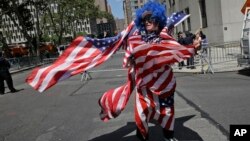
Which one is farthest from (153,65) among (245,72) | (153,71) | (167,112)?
(245,72)

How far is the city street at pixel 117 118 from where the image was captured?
21.0 ft

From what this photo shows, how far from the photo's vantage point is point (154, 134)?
6.14 meters

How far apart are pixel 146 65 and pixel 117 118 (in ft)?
9.96

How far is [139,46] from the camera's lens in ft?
15.8

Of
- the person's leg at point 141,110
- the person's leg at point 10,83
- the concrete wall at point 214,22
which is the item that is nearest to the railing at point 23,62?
the concrete wall at point 214,22

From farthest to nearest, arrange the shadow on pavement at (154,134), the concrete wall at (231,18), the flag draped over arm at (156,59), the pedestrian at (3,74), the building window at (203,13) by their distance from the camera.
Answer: the building window at (203,13) < the concrete wall at (231,18) < the pedestrian at (3,74) < the shadow on pavement at (154,134) < the flag draped over arm at (156,59)

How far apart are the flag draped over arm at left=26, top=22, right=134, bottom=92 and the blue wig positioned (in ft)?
0.69

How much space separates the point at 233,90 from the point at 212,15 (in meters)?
21.8

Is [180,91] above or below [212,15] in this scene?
below

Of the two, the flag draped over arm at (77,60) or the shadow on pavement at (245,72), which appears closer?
the flag draped over arm at (77,60)

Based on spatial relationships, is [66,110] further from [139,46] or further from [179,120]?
[139,46]

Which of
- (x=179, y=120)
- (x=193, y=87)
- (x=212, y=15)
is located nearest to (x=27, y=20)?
(x=212, y=15)

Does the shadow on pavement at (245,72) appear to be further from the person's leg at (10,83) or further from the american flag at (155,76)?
the american flag at (155,76)

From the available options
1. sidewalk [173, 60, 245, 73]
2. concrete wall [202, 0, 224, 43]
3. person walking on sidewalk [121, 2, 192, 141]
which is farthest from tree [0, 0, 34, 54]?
person walking on sidewalk [121, 2, 192, 141]
